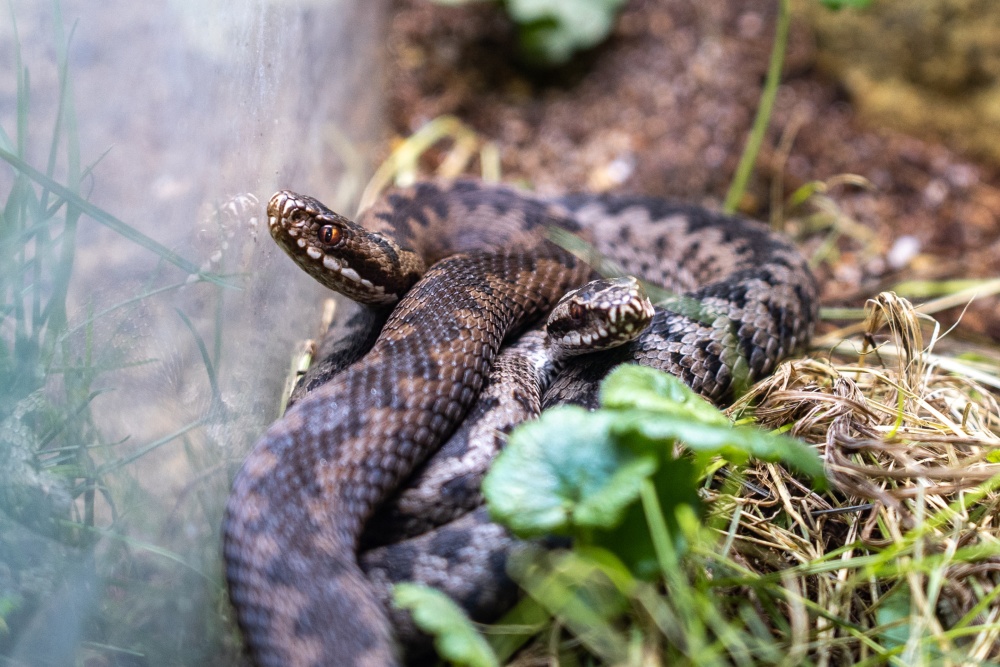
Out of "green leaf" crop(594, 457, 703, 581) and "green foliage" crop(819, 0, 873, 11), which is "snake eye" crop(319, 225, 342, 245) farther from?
"green foliage" crop(819, 0, 873, 11)

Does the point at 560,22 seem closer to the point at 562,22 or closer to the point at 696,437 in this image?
the point at 562,22

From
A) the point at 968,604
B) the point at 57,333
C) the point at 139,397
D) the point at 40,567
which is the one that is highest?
the point at 57,333

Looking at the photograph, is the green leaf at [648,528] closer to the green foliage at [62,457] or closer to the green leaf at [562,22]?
the green foliage at [62,457]

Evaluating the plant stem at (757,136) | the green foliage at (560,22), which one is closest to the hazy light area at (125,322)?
the green foliage at (560,22)

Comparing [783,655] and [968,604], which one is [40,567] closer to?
[783,655]

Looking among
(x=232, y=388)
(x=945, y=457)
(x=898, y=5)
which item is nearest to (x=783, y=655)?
(x=945, y=457)

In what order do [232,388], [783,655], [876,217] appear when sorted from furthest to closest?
[876,217], [232,388], [783,655]

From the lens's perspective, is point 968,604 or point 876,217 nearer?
point 968,604

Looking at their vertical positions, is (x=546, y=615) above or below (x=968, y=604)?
above

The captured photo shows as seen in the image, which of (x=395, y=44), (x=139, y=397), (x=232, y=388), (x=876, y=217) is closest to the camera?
(x=139, y=397)

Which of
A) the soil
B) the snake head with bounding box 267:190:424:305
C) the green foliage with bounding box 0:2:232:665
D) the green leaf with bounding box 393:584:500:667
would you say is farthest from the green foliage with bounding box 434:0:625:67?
the green leaf with bounding box 393:584:500:667
